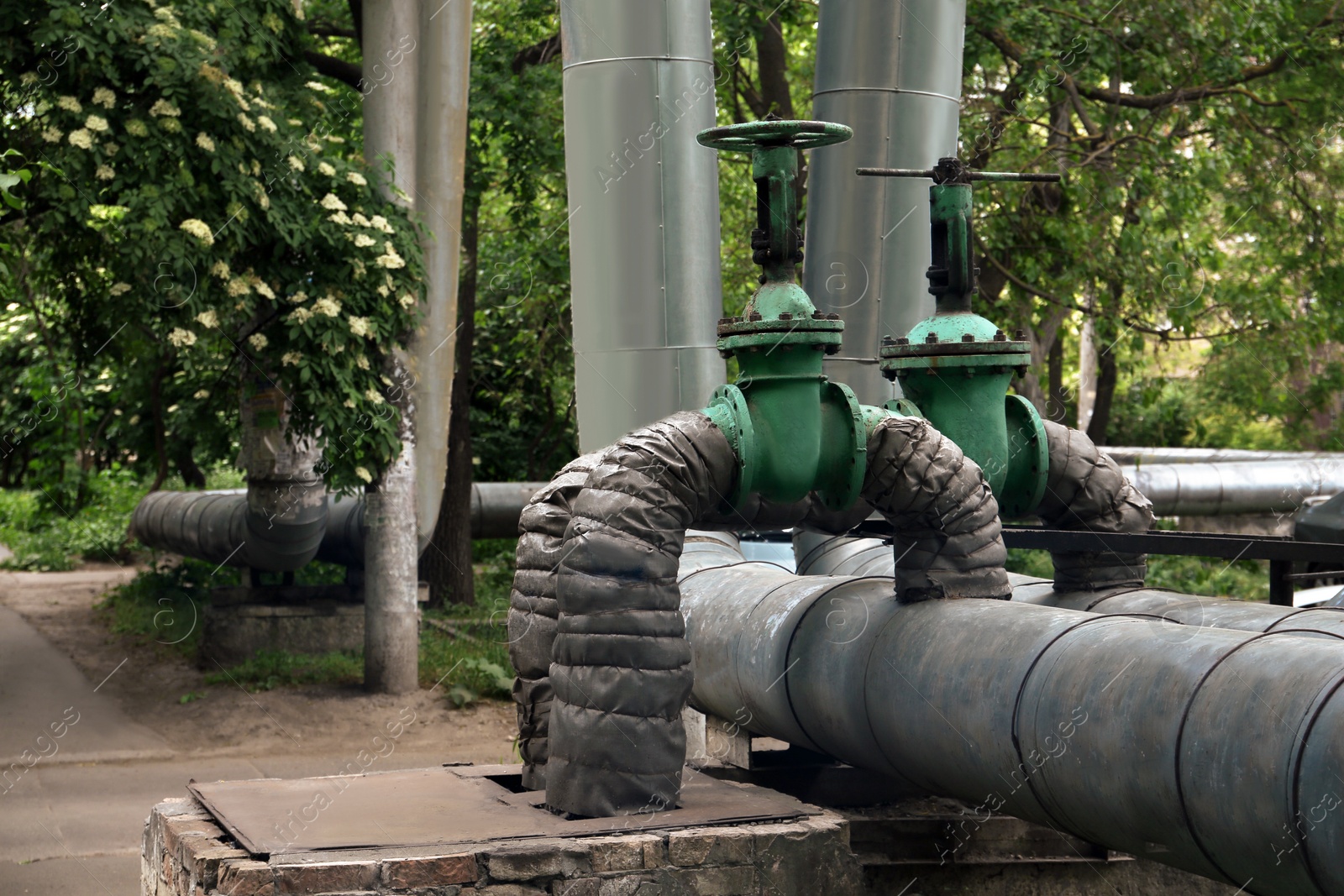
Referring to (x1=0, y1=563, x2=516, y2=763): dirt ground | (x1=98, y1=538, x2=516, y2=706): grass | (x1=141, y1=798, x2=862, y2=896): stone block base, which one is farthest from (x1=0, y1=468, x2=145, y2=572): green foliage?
(x1=141, y1=798, x2=862, y2=896): stone block base

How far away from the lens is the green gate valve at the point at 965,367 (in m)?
5.47

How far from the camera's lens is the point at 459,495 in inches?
577

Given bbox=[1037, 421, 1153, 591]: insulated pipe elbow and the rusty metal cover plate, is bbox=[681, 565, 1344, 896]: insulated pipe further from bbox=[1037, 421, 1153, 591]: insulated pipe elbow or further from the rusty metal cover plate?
bbox=[1037, 421, 1153, 591]: insulated pipe elbow

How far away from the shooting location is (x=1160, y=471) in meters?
16.7

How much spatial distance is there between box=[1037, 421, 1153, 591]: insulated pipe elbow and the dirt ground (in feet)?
16.3

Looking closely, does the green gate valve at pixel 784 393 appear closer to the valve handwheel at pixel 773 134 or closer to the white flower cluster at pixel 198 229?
the valve handwheel at pixel 773 134

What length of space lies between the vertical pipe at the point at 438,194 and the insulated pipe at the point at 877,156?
14.0 feet

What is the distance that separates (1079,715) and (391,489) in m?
8.53

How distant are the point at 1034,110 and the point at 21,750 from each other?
10.5 metres

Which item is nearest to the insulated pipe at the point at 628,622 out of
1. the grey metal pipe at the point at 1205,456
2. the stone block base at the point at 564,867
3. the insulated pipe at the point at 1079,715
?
the stone block base at the point at 564,867

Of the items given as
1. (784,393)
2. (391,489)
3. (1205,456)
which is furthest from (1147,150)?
(784,393)

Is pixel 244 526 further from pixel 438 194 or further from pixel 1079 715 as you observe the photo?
pixel 1079 715

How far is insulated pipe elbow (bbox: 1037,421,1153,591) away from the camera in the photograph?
5.75 meters

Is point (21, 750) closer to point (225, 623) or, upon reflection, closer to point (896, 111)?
point (225, 623)
